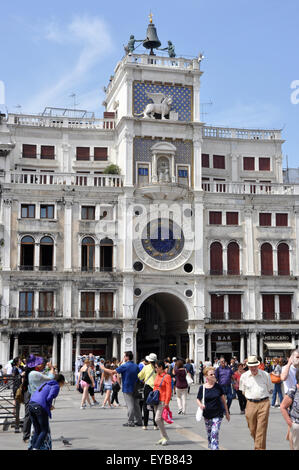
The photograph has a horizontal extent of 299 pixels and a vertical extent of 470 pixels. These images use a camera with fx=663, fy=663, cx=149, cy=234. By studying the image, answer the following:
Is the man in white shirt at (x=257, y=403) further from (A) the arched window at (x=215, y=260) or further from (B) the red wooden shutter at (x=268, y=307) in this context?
(B) the red wooden shutter at (x=268, y=307)

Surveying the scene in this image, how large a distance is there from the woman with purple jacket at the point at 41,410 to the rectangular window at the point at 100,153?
4251 cm

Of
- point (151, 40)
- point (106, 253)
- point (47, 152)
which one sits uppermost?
point (151, 40)

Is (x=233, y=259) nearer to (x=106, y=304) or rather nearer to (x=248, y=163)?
(x=248, y=163)

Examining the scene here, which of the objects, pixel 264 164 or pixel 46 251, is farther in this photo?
pixel 264 164

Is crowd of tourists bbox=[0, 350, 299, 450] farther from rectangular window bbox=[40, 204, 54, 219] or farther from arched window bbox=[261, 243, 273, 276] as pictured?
arched window bbox=[261, 243, 273, 276]

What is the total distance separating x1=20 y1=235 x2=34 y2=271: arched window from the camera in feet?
160

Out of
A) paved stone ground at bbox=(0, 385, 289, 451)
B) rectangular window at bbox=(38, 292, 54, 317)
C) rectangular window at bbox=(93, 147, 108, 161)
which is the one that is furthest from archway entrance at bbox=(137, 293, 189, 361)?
paved stone ground at bbox=(0, 385, 289, 451)

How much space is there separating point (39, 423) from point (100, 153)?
43.0 meters

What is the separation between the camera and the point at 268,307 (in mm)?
52125

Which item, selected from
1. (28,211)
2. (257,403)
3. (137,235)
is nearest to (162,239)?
(137,235)

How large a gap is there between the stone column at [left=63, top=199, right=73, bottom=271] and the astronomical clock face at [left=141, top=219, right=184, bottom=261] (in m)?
5.50

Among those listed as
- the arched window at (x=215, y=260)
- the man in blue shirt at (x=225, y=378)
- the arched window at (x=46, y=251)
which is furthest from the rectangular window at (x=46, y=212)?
the man in blue shirt at (x=225, y=378)

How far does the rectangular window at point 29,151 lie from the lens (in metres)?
53.2
